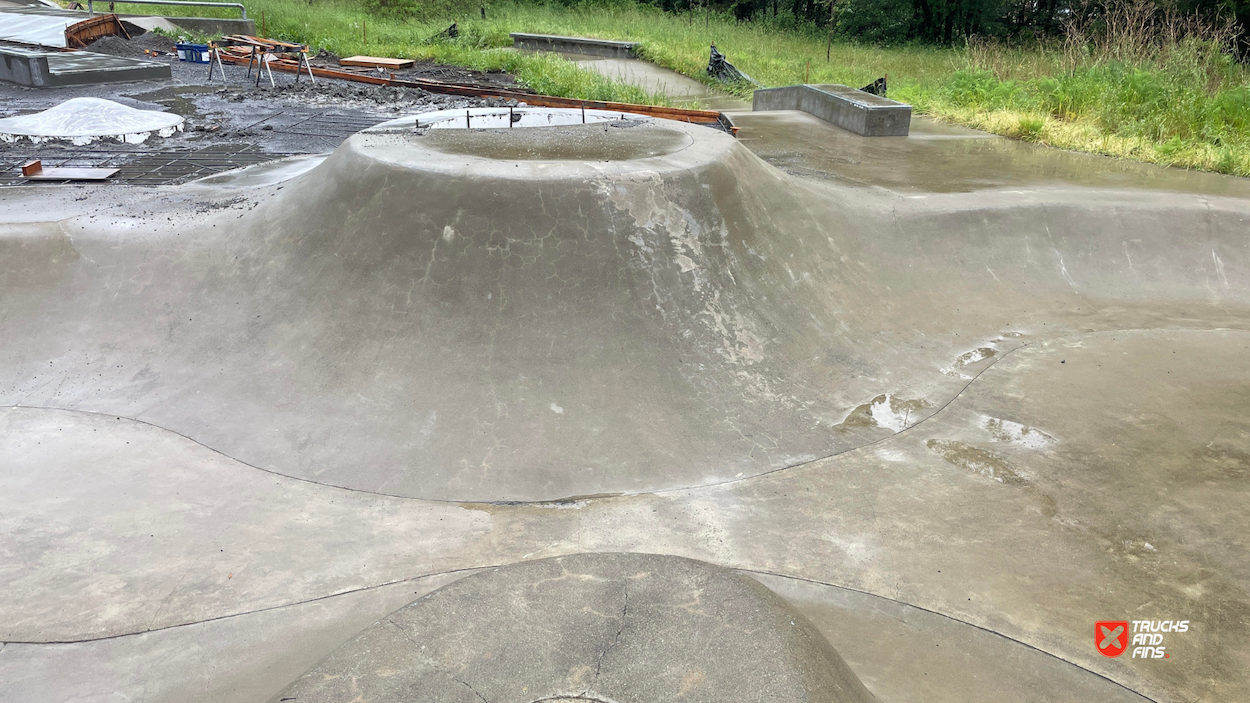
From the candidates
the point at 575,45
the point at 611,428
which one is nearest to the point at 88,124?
the point at 611,428

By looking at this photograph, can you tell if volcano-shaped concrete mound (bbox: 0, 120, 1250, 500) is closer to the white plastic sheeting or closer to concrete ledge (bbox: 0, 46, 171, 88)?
the white plastic sheeting

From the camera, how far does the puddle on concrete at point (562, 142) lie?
6.79 metres

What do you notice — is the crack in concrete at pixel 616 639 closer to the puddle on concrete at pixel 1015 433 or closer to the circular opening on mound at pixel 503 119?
the puddle on concrete at pixel 1015 433

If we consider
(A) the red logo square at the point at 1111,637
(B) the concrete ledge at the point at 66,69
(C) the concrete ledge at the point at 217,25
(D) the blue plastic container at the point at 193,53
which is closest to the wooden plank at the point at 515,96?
(D) the blue plastic container at the point at 193,53

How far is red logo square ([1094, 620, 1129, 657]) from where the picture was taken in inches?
145

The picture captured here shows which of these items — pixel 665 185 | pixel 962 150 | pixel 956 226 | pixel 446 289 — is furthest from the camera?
pixel 962 150

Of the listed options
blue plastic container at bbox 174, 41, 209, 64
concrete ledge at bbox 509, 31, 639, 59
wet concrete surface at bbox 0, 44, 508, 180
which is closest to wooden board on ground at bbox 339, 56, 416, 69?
wet concrete surface at bbox 0, 44, 508, 180

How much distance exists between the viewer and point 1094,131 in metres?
10.7

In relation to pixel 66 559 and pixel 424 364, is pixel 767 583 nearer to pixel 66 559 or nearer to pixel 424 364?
pixel 424 364

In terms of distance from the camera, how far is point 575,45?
22766 millimetres

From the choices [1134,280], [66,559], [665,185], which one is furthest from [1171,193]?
[66,559]

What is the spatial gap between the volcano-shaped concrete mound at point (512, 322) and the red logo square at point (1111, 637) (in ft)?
6.41

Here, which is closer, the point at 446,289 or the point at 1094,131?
the point at 446,289

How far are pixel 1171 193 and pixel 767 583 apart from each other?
7140mm
